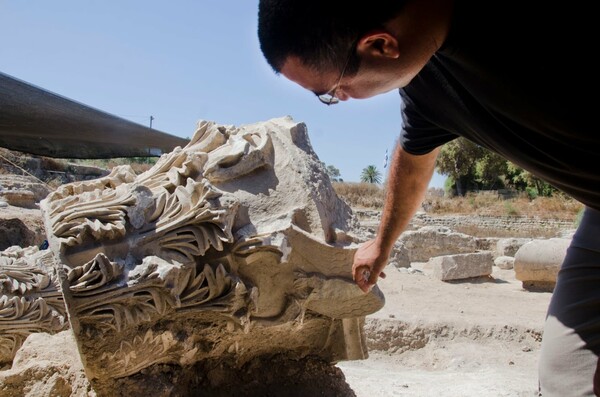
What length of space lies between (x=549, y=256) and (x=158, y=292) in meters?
7.82

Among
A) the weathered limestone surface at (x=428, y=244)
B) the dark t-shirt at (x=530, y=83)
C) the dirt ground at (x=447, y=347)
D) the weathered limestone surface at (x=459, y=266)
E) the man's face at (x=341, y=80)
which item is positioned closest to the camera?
the dark t-shirt at (x=530, y=83)

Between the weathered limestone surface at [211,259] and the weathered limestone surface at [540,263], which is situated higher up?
the weathered limestone surface at [211,259]

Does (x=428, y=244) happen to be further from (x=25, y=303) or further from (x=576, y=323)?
(x=576, y=323)

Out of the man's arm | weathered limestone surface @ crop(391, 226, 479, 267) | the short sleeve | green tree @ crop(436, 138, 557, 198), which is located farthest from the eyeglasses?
green tree @ crop(436, 138, 557, 198)

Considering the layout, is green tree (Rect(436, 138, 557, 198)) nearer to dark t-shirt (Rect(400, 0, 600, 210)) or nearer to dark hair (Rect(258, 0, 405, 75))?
dark t-shirt (Rect(400, 0, 600, 210))

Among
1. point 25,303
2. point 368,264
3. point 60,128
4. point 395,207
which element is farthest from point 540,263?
point 25,303

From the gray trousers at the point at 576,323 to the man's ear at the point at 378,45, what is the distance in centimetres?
111

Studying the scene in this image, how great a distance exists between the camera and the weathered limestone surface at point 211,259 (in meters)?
2.02

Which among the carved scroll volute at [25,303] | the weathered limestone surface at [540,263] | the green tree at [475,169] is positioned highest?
the green tree at [475,169]

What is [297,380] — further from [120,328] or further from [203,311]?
[120,328]

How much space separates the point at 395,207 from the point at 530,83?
3.82 feet

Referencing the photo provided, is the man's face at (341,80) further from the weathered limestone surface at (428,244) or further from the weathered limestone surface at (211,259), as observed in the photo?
the weathered limestone surface at (428,244)

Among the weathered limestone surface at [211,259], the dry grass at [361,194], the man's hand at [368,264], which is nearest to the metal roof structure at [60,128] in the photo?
the weathered limestone surface at [211,259]

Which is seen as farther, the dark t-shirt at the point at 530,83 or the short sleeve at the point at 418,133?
the short sleeve at the point at 418,133
